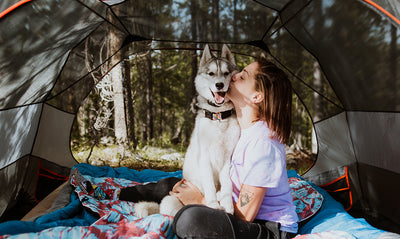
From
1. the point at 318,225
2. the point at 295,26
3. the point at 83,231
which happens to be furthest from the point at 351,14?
the point at 83,231

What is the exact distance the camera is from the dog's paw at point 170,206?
1.95m

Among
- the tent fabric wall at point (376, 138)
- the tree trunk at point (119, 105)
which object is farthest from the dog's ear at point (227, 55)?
the tree trunk at point (119, 105)

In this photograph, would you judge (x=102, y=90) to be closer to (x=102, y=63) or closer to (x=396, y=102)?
(x=102, y=63)

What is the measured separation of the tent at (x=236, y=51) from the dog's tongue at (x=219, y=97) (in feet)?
3.92

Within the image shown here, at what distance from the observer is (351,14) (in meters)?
2.22

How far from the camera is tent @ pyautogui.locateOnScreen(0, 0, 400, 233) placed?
7.07 feet

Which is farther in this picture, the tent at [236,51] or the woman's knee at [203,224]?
the tent at [236,51]

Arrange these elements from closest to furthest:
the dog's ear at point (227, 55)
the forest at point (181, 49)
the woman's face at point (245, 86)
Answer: the woman's face at point (245, 86)
the dog's ear at point (227, 55)
the forest at point (181, 49)

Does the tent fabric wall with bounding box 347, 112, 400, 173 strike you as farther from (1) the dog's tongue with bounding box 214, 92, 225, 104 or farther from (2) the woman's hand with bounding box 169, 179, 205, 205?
(2) the woman's hand with bounding box 169, 179, 205, 205

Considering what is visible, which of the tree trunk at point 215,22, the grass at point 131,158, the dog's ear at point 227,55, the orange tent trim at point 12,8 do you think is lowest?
the grass at point 131,158

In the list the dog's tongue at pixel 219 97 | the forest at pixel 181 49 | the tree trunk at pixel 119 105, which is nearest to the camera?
the dog's tongue at pixel 219 97

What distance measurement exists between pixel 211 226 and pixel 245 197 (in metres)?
0.27

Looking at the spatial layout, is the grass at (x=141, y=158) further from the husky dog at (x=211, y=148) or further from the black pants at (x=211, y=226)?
the black pants at (x=211, y=226)

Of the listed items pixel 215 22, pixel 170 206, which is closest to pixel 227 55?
pixel 215 22
